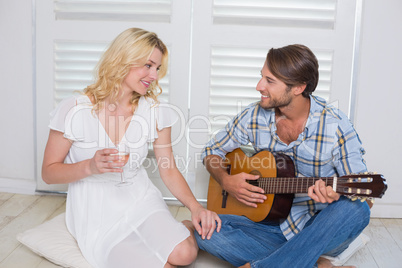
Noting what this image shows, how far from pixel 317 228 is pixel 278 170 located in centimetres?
31

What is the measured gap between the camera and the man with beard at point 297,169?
74.2 inches

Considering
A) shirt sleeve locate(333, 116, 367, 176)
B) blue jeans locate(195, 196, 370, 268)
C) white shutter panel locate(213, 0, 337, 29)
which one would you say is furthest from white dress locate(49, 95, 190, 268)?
white shutter panel locate(213, 0, 337, 29)

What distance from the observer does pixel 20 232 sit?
2.46 meters

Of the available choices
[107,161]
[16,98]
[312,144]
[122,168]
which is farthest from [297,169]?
[16,98]

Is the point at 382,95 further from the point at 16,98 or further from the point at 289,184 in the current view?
the point at 16,98

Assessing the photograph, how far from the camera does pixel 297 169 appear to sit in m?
2.16

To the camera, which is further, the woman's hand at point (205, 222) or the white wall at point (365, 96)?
the white wall at point (365, 96)

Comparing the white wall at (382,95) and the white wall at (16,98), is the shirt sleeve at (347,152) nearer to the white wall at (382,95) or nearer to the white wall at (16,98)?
the white wall at (382,95)

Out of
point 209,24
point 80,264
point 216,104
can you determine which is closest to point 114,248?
point 80,264

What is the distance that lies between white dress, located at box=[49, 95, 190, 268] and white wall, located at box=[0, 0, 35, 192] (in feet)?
3.36

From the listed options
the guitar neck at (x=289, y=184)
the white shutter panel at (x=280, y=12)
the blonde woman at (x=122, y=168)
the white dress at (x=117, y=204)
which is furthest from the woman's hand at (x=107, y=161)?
the white shutter panel at (x=280, y=12)

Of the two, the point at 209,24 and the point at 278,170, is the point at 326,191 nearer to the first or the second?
the point at 278,170

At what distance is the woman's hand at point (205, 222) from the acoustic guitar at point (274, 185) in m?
0.25

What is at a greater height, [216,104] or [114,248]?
[216,104]
